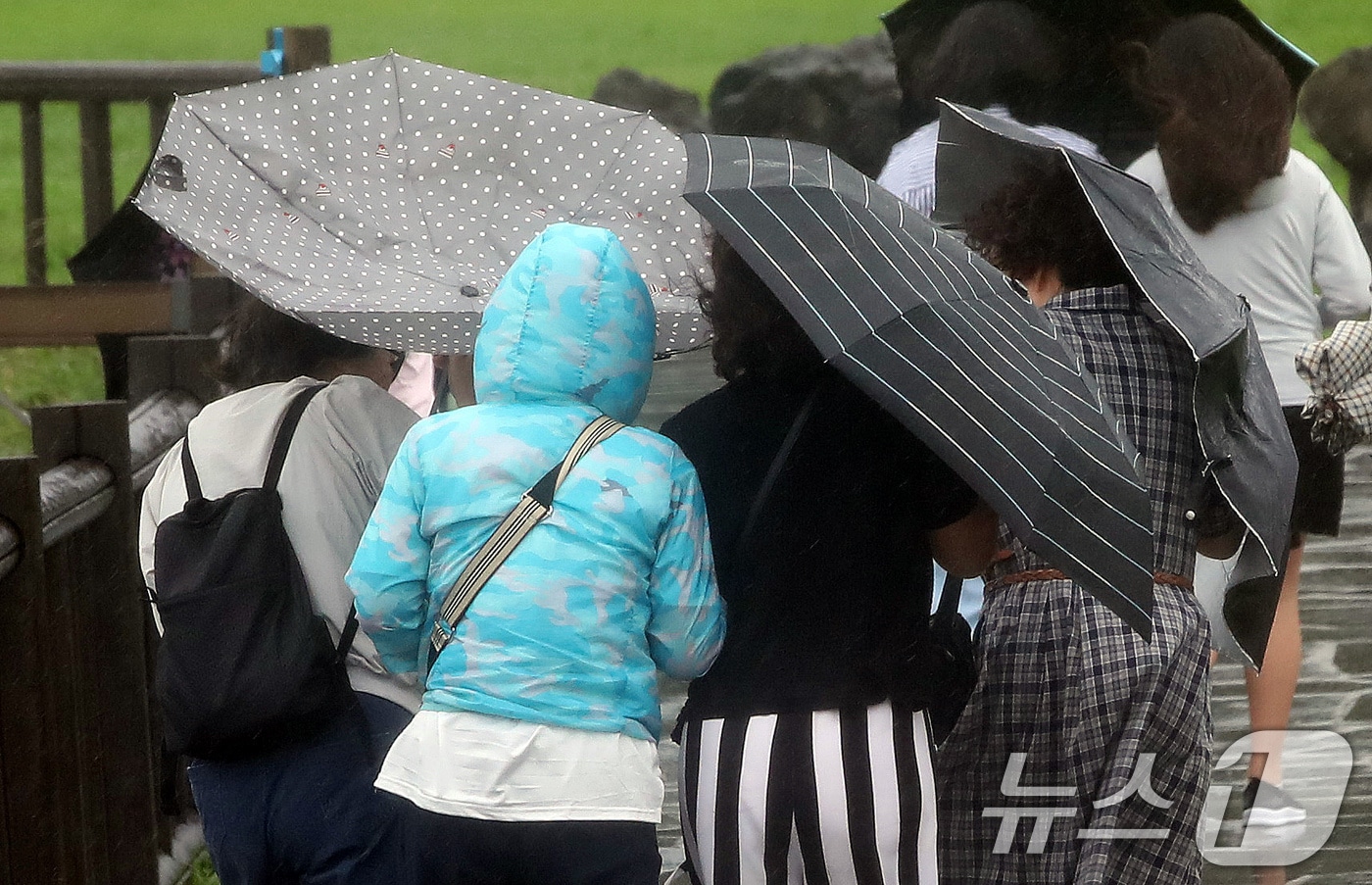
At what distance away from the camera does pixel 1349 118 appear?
993 centimetres

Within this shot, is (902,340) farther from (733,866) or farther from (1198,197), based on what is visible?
→ (1198,197)

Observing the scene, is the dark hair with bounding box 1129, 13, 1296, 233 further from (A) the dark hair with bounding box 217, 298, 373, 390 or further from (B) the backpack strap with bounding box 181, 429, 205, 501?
(B) the backpack strap with bounding box 181, 429, 205, 501

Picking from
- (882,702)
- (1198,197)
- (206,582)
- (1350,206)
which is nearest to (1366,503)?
(1350,206)

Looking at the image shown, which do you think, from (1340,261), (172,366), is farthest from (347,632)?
(1340,261)

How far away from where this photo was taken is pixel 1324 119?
10.1 m

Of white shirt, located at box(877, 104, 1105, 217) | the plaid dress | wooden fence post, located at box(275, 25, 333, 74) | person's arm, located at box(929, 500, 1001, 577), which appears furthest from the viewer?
wooden fence post, located at box(275, 25, 333, 74)

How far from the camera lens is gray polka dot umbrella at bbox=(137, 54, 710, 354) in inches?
106

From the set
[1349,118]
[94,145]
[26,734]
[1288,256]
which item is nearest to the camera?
[26,734]

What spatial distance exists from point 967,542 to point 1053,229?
67cm

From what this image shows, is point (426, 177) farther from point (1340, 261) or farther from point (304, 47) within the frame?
point (1340, 261)

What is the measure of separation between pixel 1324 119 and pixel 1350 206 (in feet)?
1.94

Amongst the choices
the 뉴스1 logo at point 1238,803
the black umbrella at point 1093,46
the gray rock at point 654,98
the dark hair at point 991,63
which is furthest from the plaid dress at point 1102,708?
the gray rock at point 654,98

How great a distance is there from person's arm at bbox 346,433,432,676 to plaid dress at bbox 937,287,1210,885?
Result: 1.06 m

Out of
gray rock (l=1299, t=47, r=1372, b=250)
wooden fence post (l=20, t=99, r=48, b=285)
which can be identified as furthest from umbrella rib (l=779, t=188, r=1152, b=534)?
gray rock (l=1299, t=47, r=1372, b=250)
